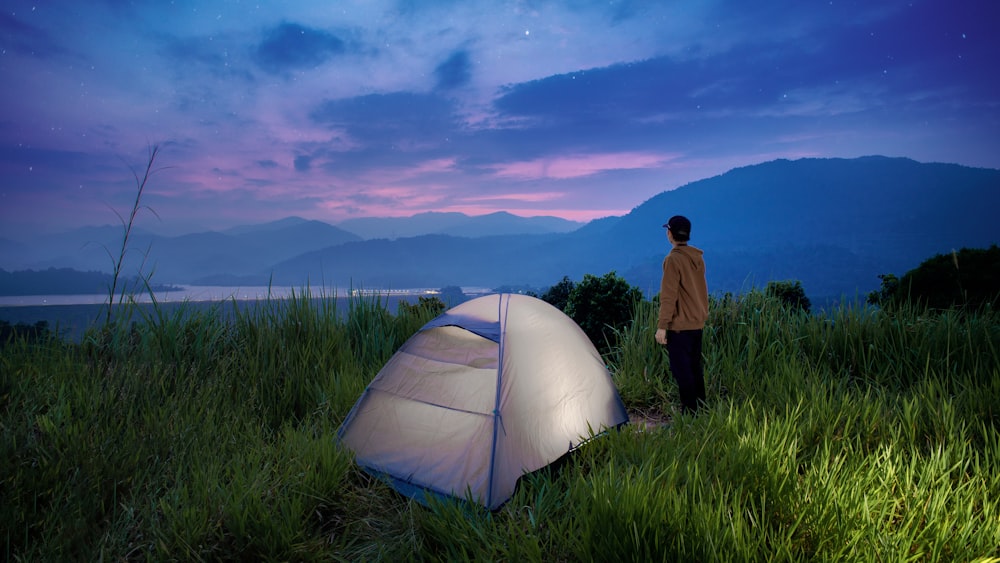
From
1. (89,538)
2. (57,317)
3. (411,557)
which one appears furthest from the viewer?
(57,317)

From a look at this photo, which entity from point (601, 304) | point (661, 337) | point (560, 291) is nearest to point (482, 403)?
point (661, 337)

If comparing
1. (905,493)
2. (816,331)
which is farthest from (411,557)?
(816,331)

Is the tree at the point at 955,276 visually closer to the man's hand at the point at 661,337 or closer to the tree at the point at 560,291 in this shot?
the tree at the point at 560,291

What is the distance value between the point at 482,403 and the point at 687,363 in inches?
94.6

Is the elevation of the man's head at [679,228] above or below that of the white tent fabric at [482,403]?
above

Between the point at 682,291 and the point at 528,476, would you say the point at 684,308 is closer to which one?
the point at 682,291

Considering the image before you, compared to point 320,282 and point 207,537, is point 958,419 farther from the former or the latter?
point 320,282

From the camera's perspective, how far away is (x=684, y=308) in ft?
18.1

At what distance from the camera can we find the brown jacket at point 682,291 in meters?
5.44

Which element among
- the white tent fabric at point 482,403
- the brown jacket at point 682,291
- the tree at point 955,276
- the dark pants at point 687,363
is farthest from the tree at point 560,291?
the white tent fabric at point 482,403

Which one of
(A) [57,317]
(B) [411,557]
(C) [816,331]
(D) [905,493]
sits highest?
(A) [57,317]

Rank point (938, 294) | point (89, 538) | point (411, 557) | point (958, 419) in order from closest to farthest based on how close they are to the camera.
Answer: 1. point (411, 557)
2. point (89, 538)
3. point (958, 419)
4. point (938, 294)

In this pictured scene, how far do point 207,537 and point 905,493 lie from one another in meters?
4.68

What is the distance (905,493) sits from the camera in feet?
11.6
